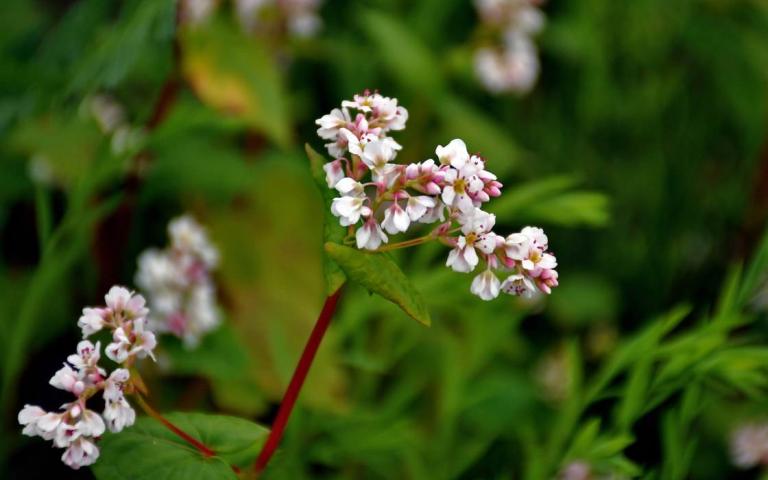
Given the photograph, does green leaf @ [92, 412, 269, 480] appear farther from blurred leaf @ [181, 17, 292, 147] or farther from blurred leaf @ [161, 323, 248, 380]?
blurred leaf @ [181, 17, 292, 147]

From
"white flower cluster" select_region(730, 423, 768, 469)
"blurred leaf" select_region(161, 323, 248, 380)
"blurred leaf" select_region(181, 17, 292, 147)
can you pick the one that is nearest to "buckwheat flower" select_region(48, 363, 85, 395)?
"blurred leaf" select_region(161, 323, 248, 380)

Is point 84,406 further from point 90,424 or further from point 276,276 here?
point 276,276

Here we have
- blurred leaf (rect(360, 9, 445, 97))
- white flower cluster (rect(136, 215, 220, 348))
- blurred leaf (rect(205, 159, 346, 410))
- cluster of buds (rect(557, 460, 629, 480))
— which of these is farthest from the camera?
blurred leaf (rect(360, 9, 445, 97))

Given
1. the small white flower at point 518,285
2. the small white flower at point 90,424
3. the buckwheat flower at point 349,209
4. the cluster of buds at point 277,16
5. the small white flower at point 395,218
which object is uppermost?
the cluster of buds at point 277,16

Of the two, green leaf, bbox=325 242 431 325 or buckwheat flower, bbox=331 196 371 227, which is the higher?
buckwheat flower, bbox=331 196 371 227

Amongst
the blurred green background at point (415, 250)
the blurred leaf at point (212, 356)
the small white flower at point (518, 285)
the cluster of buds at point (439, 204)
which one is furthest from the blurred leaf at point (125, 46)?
the small white flower at point (518, 285)

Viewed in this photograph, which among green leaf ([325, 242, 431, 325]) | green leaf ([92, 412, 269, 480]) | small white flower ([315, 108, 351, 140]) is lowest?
green leaf ([92, 412, 269, 480])

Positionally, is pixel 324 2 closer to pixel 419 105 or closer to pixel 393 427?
pixel 419 105

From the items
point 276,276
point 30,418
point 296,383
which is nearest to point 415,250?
point 276,276

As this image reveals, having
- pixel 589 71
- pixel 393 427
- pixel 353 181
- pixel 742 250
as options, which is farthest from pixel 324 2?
pixel 353 181

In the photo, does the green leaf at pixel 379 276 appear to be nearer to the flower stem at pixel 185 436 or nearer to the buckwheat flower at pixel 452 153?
the buckwheat flower at pixel 452 153
